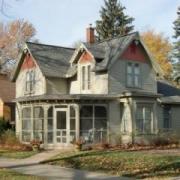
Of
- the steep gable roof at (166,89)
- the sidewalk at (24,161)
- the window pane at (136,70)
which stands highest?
the window pane at (136,70)

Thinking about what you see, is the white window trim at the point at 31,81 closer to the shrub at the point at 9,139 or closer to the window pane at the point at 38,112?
the window pane at the point at 38,112

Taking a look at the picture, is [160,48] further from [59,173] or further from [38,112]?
[59,173]

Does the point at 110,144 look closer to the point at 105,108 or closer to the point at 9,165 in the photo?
the point at 105,108

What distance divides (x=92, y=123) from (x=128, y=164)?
12690mm

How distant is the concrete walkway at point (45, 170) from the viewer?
18219 mm

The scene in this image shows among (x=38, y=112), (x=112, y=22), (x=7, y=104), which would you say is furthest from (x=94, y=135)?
(x=112, y=22)

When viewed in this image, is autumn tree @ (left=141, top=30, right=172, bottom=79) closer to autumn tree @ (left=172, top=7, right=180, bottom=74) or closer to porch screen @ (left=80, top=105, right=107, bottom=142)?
autumn tree @ (left=172, top=7, right=180, bottom=74)

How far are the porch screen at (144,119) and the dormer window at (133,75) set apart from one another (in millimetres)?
2320

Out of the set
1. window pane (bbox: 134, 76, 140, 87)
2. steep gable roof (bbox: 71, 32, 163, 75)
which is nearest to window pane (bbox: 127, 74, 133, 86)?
window pane (bbox: 134, 76, 140, 87)

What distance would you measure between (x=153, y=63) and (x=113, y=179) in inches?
830

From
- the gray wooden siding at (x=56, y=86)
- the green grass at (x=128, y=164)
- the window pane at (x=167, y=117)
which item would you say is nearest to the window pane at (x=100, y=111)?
the gray wooden siding at (x=56, y=86)

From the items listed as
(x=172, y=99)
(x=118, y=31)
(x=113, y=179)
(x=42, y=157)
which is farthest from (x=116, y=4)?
(x=113, y=179)

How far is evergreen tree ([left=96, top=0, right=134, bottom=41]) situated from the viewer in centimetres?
7044

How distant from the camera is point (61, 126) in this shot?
33.7 metres
